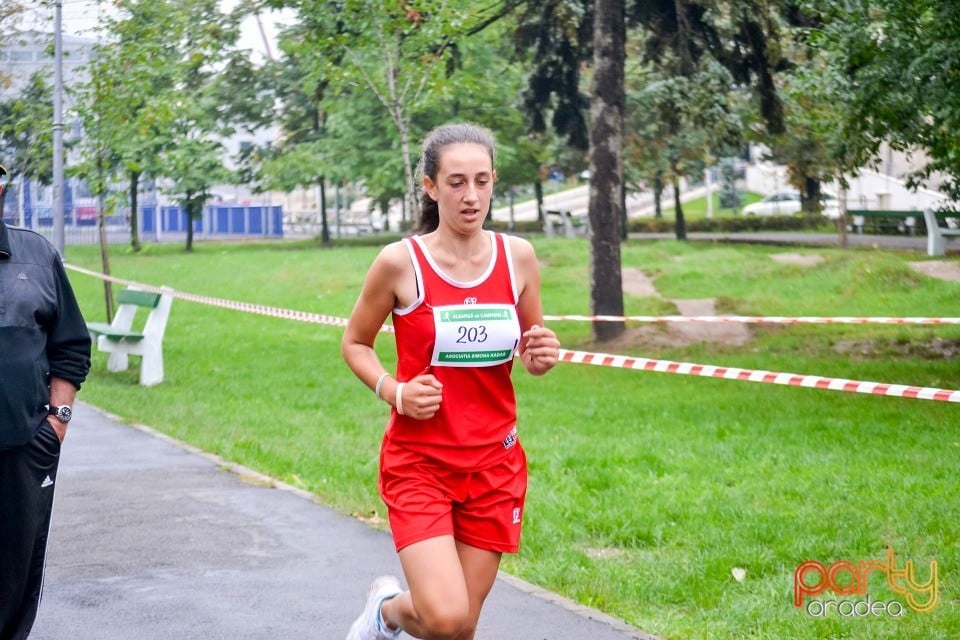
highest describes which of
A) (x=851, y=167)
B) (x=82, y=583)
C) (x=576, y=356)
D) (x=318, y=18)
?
(x=318, y=18)

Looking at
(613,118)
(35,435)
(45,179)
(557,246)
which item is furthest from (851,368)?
(557,246)

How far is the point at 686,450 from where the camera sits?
10156mm

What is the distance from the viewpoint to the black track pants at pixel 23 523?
4.55 m

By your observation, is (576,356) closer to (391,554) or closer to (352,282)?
(391,554)

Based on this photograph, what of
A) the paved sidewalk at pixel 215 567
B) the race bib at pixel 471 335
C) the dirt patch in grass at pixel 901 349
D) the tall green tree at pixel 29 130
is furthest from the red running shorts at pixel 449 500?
the tall green tree at pixel 29 130

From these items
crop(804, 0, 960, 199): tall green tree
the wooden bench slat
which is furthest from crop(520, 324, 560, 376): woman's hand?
the wooden bench slat

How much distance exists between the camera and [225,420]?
12.8 m

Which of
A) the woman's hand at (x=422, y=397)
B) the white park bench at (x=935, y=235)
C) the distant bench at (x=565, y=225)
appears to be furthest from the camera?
the distant bench at (x=565, y=225)

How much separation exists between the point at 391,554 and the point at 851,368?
9.34 meters

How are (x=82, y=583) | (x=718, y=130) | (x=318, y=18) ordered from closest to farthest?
(x=82, y=583)
(x=318, y=18)
(x=718, y=130)

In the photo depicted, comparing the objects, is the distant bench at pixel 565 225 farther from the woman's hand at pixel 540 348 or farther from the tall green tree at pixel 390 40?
the woman's hand at pixel 540 348

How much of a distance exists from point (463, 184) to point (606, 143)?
1451 centimetres

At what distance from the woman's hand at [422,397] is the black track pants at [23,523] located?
1.33 m

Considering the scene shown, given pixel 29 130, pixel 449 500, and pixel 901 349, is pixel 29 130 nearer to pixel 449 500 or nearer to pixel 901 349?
pixel 901 349
